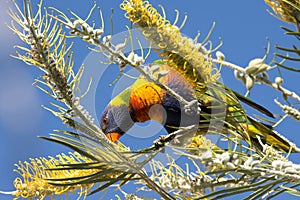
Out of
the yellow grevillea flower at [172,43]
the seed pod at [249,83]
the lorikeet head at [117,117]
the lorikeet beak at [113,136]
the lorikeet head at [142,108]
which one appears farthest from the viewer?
the lorikeet beak at [113,136]

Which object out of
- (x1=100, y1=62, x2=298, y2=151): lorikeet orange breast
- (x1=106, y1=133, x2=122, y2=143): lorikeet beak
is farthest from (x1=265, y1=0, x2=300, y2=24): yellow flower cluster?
(x1=106, y1=133, x2=122, y2=143): lorikeet beak

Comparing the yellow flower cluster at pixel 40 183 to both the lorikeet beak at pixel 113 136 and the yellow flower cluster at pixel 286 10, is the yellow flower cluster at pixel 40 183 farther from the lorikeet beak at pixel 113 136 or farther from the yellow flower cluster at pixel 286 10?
the lorikeet beak at pixel 113 136

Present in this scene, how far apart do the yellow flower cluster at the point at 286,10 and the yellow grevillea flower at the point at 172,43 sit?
19 centimetres

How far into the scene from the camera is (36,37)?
776mm

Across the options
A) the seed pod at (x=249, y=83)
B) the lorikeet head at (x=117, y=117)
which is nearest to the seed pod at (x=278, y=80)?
the seed pod at (x=249, y=83)

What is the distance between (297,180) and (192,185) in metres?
0.30

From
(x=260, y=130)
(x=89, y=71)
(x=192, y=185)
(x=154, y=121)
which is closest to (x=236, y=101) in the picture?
(x=192, y=185)

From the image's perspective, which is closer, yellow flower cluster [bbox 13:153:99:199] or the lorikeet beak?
yellow flower cluster [bbox 13:153:99:199]

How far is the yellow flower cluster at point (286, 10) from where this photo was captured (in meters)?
0.83

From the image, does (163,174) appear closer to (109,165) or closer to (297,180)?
(109,165)

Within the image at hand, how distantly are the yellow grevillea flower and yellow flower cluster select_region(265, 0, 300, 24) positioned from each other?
189mm

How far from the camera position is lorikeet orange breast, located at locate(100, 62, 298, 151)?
0.84 metres

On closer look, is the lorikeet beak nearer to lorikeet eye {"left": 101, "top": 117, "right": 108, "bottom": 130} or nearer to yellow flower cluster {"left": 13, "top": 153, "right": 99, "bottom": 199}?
lorikeet eye {"left": 101, "top": 117, "right": 108, "bottom": 130}

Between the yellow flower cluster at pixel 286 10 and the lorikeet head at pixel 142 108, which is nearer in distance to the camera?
the yellow flower cluster at pixel 286 10
